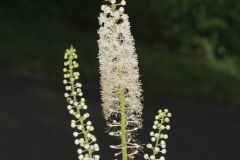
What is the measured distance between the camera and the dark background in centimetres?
1251

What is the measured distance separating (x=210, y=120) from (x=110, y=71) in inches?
529

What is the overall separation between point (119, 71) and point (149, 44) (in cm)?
1849

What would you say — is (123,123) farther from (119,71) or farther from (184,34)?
(184,34)

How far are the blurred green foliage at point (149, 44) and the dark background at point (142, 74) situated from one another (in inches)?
1.1

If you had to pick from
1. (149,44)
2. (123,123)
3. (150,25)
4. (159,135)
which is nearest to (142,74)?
(150,25)

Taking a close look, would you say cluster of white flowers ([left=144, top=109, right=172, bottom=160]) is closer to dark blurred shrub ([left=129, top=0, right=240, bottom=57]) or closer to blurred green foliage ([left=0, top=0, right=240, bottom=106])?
blurred green foliage ([left=0, top=0, right=240, bottom=106])

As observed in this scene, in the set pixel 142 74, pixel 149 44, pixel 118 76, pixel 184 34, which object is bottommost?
pixel 118 76

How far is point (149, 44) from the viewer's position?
2047cm

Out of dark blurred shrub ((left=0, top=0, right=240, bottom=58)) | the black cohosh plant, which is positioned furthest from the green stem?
dark blurred shrub ((left=0, top=0, right=240, bottom=58))

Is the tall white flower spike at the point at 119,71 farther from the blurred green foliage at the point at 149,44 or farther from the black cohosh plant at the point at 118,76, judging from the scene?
the blurred green foliage at the point at 149,44

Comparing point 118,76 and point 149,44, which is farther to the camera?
point 149,44

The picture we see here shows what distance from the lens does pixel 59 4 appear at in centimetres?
1880

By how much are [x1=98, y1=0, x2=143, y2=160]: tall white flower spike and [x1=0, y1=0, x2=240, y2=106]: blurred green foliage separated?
36.5 ft

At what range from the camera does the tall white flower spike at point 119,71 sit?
2.03 meters
